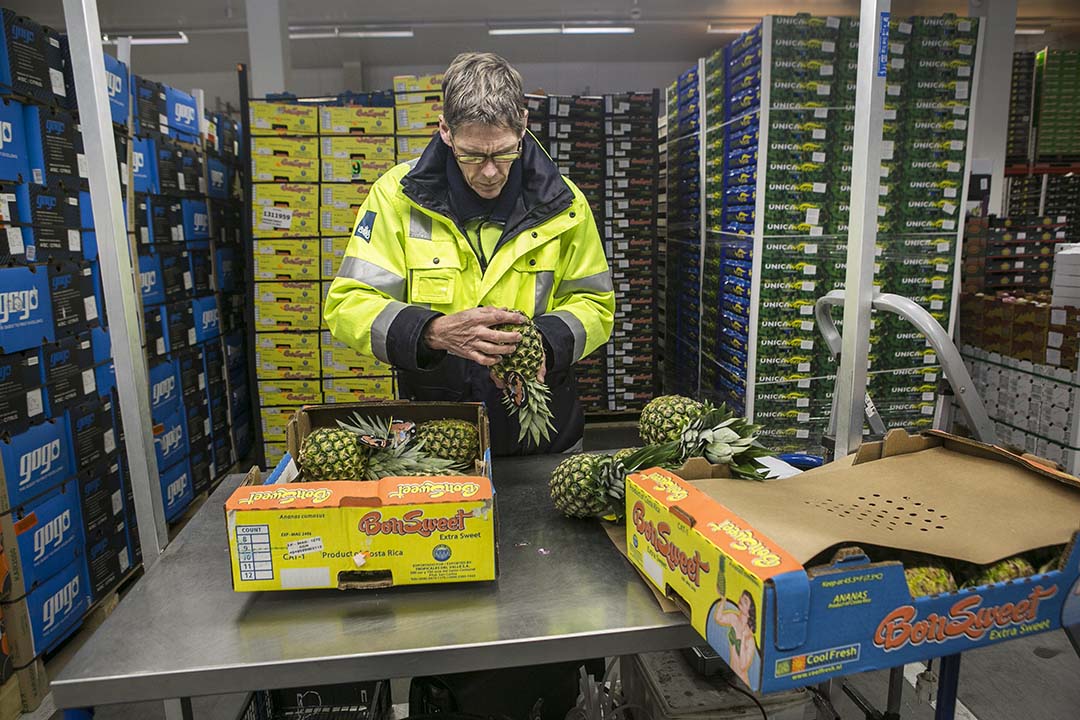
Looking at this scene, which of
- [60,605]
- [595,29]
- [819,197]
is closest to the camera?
[60,605]

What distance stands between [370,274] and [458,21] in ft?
30.7

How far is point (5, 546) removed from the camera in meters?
2.73

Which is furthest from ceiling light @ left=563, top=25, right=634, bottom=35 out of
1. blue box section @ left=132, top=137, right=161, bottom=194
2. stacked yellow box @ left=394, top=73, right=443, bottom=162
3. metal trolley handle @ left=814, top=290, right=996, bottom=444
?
metal trolley handle @ left=814, top=290, right=996, bottom=444

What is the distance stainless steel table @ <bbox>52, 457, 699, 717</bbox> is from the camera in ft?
3.70

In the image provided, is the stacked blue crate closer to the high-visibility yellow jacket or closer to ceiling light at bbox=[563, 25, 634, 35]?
the high-visibility yellow jacket

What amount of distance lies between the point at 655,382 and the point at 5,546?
4.92 meters

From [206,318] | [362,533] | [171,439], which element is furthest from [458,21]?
[362,533]

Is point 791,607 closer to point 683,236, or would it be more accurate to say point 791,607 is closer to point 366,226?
point 366,226

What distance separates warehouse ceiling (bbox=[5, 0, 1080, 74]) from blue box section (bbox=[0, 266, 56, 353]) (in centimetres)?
761

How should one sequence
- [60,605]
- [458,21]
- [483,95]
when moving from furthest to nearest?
[458,21], [60,605], [483,95]

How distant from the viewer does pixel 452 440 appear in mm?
1594

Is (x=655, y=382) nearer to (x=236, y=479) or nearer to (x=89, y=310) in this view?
(x=89, y=310)

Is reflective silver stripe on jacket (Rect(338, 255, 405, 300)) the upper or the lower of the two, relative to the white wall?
lower

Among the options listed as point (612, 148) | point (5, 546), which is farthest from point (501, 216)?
point (612, 148)
